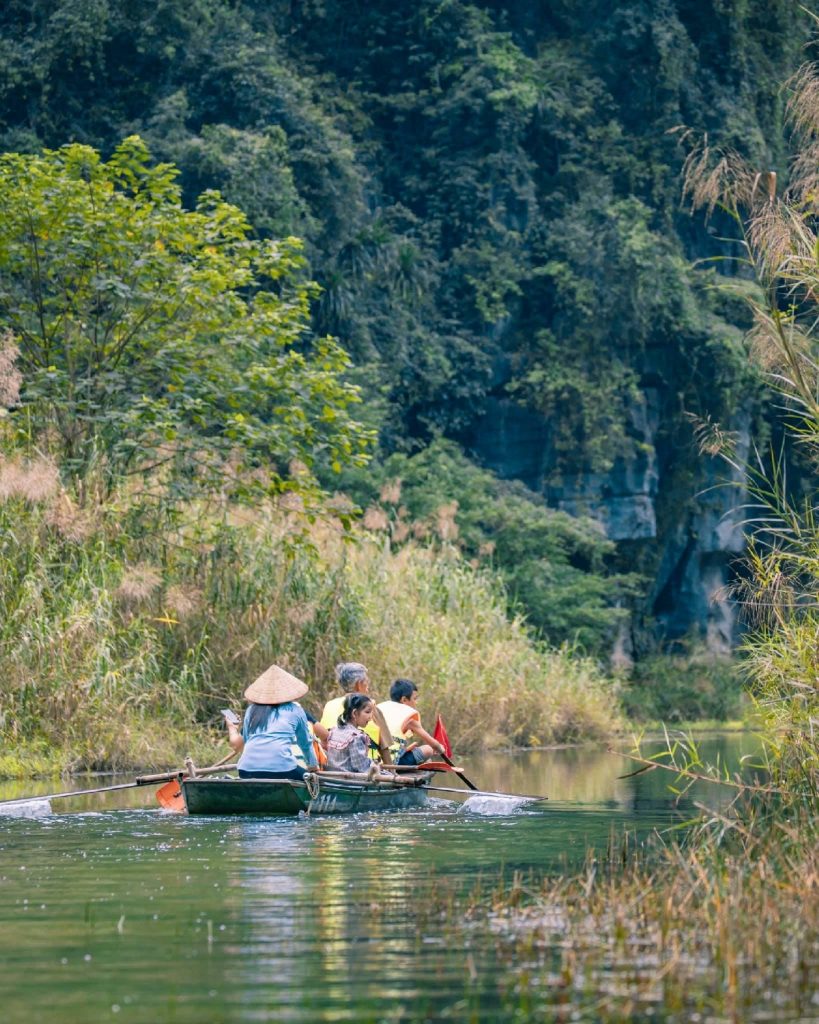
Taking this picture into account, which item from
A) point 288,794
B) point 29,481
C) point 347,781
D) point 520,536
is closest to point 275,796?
point 288,794

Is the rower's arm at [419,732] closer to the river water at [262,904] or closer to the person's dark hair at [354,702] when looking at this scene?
the river water at [262,904]

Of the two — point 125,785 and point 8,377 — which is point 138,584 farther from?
point 125,785

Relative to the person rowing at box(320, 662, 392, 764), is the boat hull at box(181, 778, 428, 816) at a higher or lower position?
lower

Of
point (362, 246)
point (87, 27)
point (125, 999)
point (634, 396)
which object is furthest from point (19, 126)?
point (125, 999)

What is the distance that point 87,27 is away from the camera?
30.9 meters

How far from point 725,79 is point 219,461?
23755 millimetres

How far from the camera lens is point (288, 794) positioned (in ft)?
39.5

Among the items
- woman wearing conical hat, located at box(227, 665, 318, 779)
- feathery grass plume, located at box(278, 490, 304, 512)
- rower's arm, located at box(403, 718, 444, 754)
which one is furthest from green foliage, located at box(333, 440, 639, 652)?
woman wearing conical hat, located at box(227, 665, 318, 779)

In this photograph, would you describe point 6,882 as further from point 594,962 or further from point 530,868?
point 594,962

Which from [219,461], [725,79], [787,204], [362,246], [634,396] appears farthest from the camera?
[725,79]

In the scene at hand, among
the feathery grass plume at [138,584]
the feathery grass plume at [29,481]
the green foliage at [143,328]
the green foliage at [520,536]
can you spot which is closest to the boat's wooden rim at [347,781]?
the feathery grass plume at [138,584]

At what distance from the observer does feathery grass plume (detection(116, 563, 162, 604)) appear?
16094 mm

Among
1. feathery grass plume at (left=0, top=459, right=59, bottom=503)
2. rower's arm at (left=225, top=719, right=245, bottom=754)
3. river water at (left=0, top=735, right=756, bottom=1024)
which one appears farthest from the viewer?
feathery grass plume at (left=0, top=459, right=59, bottom=503)

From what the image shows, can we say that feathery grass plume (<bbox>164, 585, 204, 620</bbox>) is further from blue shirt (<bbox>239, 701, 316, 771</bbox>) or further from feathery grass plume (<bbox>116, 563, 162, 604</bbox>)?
blue shirt (<bbox>239, 701, 316, 771</bbox>)
